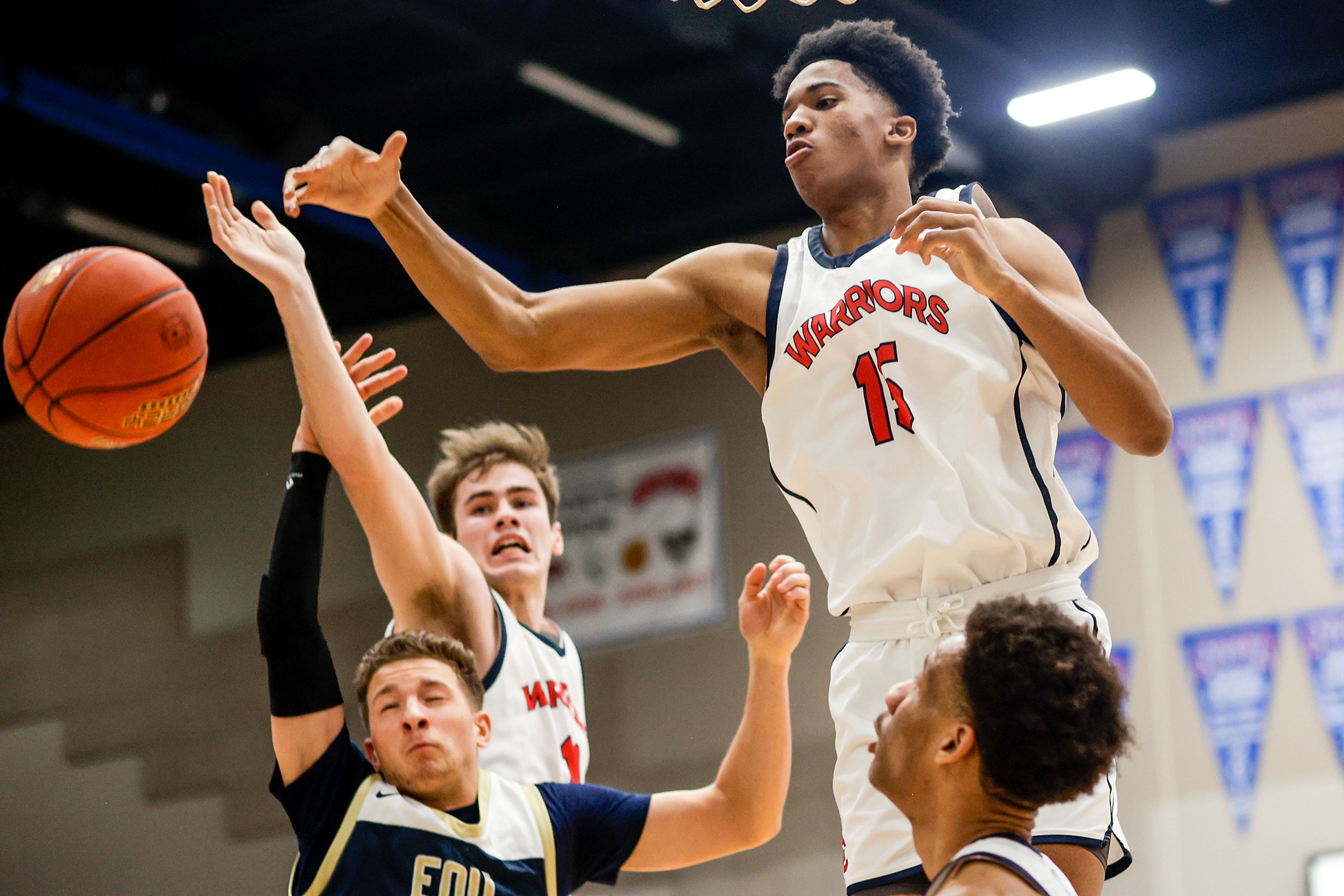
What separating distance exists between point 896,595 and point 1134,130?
689cm

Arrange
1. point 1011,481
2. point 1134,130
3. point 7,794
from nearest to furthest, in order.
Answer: point 1011,481
point 1134,130
point 7,794

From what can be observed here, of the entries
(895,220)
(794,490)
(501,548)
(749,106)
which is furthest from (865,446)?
(749,106)

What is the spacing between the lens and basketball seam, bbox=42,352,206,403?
385 cm

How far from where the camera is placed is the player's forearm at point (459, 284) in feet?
10.2

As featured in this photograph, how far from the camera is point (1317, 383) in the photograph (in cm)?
855

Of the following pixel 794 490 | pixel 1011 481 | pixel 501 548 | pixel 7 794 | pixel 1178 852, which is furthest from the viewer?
pixel 7 794

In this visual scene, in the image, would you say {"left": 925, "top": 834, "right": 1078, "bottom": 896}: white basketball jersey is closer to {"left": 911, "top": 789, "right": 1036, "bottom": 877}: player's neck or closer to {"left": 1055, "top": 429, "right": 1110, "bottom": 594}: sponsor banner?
{"left": 911, "top": 789, "right": 1036, "bottom": 877}: player's neck

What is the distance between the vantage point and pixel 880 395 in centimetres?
296

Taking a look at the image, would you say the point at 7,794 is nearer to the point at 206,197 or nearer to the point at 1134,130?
the point at 1134,130

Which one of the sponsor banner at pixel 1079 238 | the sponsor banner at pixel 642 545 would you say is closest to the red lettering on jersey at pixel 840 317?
the sponsor banner at pixel 1079 238

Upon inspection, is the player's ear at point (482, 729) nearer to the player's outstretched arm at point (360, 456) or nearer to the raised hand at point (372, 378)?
the player's outstretched arm at point (360, 456)

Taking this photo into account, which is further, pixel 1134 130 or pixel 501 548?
pixel 1134 130

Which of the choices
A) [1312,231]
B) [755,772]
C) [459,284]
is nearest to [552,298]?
[459,284]

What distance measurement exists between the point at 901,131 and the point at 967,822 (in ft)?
4.81
